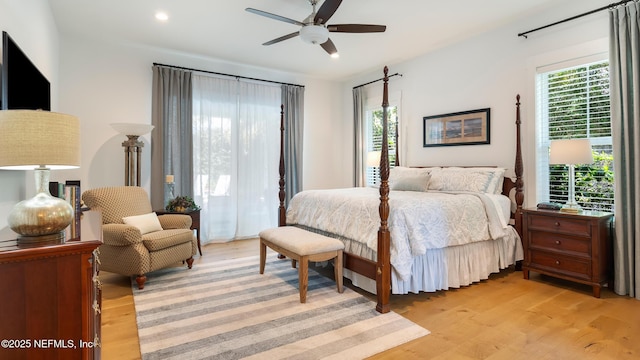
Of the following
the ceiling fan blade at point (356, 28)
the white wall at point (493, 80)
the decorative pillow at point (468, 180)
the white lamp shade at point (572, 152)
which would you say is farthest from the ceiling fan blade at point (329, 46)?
the white lamp shade at point (572, 152)

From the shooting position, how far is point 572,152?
3.03m

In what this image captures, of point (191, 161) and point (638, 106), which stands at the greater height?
point (638, 106)

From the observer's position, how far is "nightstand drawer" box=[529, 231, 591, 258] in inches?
117

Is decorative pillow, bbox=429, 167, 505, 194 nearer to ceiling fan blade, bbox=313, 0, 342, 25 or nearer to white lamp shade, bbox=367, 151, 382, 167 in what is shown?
white lamp shade, bbox=367, 151, 382, 167

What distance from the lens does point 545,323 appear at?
8.02ft

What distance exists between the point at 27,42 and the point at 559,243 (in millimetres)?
4691

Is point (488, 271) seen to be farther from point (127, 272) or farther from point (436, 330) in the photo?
point (127, 272)

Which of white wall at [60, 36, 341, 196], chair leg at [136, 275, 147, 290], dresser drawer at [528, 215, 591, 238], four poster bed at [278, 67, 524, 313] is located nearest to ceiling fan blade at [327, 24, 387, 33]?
four poster bed at [278, 67, 524, 313]

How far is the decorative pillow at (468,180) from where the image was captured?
Answer: 12.3 ft

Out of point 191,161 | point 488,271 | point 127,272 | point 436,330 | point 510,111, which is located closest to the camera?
point 436,330

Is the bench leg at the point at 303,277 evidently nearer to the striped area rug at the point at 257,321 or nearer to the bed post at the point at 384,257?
the striped area rug at the point at 257,321

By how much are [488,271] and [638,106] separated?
1902mm

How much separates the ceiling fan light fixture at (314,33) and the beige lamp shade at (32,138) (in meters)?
2.23

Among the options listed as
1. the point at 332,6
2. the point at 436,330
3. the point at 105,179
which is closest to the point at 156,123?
the point at 105,179
